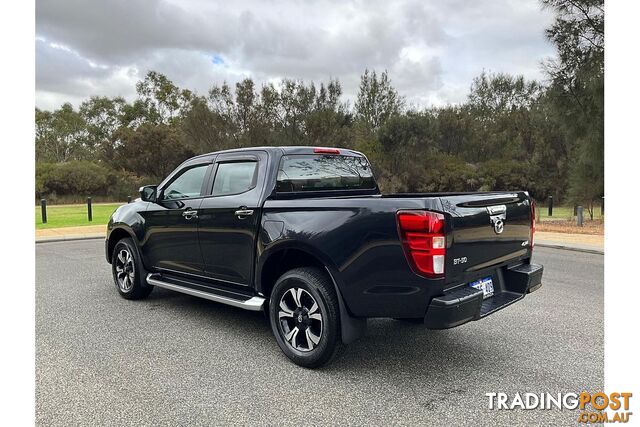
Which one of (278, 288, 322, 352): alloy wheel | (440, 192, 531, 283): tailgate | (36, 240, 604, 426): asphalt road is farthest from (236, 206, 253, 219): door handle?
(440, 192, 531, 283): tailgate

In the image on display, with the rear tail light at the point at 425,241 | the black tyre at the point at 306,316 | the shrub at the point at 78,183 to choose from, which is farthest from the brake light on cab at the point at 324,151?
the shrub at the point at 78,183

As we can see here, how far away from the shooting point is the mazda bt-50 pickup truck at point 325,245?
3283 millimetres

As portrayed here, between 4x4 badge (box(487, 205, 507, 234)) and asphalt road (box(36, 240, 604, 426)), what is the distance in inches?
45.7

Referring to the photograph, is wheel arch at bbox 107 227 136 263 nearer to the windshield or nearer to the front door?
the front door

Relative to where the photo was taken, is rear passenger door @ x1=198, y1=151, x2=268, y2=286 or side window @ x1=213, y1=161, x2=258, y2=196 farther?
side window @ x1=213, y1=161, x2=258, y2=196

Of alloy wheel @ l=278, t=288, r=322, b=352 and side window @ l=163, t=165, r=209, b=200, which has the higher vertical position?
side window @ l=163, t=165, r=209, b=200

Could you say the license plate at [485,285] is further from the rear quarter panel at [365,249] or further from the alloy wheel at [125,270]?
the alloy wheel at [125,270]

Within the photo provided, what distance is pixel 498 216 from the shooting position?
12.5ft

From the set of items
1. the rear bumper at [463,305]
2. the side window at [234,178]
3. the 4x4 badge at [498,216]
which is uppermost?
the side window at [234,178]

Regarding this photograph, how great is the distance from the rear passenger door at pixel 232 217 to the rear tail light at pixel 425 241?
61.3 inches

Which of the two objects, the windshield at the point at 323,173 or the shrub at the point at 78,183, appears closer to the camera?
the windshield at the point at 323,173

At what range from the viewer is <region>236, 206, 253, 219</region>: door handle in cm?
432

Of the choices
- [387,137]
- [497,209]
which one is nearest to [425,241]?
[497,209]

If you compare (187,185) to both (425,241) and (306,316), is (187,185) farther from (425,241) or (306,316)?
(425,241)
